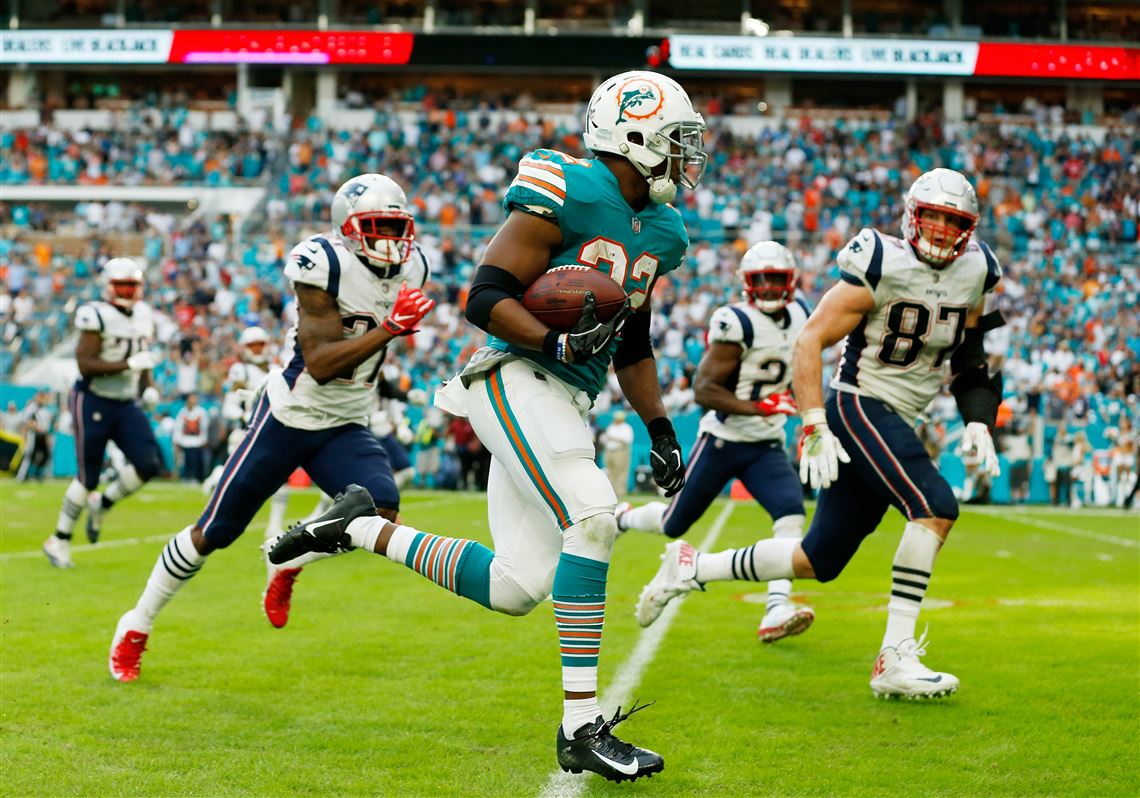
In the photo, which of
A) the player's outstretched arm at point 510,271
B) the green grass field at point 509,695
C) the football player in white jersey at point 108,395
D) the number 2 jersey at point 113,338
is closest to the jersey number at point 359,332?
the green grass field at point 509,695

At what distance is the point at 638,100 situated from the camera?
161 inches

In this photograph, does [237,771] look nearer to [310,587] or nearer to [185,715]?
[185,715]

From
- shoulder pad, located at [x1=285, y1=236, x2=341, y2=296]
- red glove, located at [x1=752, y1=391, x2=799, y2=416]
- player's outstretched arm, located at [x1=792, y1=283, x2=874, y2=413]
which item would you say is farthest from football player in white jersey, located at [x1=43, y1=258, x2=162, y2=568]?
player's outstretched arm, located at [x1=792, y1=283, x2=874, y2=413]

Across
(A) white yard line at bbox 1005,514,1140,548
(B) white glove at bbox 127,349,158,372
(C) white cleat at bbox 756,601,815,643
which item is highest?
→ (B) white glove at bbox 127,349,158,372

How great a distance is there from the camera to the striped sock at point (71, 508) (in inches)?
364

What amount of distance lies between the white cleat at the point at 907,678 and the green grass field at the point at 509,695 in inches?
2.8

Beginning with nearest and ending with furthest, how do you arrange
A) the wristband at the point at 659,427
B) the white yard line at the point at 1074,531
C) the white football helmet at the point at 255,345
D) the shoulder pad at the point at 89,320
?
the wristband at the point at 659,427
the shoulder pad at the point at 89,320
the white football helmet at the point at 255,345
the white yard line at the point at 1074,531

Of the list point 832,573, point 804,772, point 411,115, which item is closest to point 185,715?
point 804,772

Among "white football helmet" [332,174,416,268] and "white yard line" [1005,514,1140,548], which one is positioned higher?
"white football helmet" [332,174,416,268]

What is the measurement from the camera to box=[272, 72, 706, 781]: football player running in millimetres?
3832

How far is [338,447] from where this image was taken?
18.2ft

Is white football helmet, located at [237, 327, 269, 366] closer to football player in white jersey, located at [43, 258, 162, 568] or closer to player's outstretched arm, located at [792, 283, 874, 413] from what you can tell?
football player in white jersey, located at [43, 258, 162, 568]

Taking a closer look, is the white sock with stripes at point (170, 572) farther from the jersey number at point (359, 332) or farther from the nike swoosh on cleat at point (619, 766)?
the nike swoosh on cleat at point (619, 766)

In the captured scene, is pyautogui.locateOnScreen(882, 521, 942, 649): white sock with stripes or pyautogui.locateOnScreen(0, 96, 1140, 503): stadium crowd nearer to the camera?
pyautogui.locateOnScreen(882, 521, 942, 649): white sock with stripes
